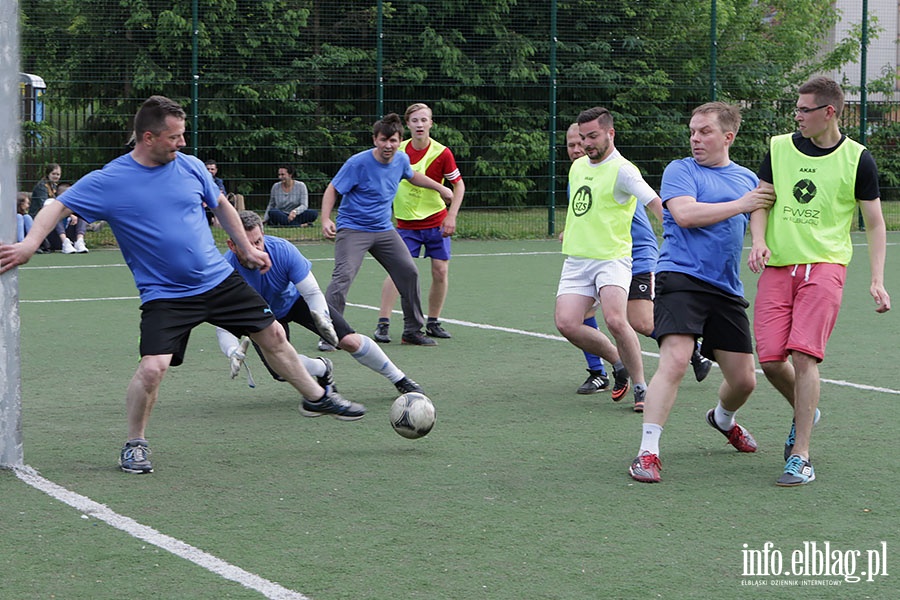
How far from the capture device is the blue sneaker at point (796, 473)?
5.84 m

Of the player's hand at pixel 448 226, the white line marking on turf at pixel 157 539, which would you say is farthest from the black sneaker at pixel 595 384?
the white line marking on turf at pixel 157 539

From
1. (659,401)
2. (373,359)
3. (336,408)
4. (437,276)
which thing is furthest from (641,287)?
(437,276)

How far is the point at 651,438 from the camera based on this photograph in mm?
5934

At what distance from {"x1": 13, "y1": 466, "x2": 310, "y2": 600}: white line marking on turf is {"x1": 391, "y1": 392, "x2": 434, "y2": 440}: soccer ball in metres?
1.68

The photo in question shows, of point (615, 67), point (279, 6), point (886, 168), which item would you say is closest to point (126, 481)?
point (279, 6)

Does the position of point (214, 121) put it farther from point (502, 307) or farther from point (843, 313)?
point (843, 313)

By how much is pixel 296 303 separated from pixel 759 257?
3036 mm

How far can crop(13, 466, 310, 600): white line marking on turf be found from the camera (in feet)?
14.5

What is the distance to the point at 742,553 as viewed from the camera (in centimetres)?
483

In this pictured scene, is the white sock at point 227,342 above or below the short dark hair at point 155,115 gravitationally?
below

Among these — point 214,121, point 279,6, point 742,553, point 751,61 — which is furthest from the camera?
point 751,61

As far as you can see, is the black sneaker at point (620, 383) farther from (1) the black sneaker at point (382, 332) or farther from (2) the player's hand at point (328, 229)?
(2) the player's hand at point (328, 229)

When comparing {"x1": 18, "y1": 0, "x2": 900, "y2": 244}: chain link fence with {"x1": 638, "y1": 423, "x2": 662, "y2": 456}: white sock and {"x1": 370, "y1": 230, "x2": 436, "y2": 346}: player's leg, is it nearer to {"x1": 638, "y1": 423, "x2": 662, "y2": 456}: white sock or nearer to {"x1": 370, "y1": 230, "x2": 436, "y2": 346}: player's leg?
{"x1": 370, "y1": 230, "x2": 436, "y2": 346}: player's leg

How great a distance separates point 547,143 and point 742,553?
17560 mm
